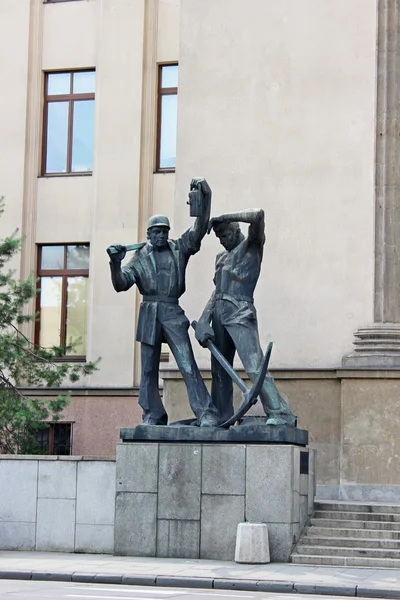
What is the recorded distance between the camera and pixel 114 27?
106ft

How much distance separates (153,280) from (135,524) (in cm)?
359

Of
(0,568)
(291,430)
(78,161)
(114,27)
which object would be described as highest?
(114,27)

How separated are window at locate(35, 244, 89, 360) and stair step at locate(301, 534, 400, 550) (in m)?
14.6

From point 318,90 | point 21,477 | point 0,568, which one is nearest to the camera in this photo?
point 0,568

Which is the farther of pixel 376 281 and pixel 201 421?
pixel 376 281

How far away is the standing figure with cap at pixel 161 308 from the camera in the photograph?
1889 centimetres

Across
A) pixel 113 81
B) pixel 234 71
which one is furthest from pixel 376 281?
pixel 113 81

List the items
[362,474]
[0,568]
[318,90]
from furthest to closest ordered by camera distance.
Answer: [318,90] < [362,474] < [0,568]

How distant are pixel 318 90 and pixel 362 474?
25.7ft

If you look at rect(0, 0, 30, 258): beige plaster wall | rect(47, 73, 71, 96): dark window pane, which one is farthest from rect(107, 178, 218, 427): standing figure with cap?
rect(47, 73, 71, 96): dark window pane

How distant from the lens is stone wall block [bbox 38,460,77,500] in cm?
1953

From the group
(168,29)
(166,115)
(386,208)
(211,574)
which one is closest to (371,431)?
(386,208)

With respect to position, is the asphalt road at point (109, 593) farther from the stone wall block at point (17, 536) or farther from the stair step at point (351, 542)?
the stone wall block at point (17, 536)

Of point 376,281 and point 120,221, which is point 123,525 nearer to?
point 376,281
